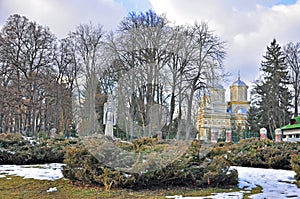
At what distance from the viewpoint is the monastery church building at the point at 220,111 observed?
2217cm

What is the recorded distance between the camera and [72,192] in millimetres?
5980

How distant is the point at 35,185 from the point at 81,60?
17787 mm

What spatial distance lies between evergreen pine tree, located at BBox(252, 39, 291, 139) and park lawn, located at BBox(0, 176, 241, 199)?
73.1 feet

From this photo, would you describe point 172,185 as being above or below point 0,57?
below

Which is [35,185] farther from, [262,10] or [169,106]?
[169,106]

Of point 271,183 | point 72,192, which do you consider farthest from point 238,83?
point 72,192

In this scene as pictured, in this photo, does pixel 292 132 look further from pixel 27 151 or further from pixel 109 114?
pixel 27 151

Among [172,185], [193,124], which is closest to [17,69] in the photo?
[193,124]

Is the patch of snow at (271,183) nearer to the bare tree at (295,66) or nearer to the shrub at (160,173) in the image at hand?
the shrub at (160,173)

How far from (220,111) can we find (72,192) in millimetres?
25032

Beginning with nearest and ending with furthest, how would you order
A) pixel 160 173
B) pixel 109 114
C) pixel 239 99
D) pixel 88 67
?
pixel 160 173 < pixel 109 114 < pixel 88 67 < pixel 239 99

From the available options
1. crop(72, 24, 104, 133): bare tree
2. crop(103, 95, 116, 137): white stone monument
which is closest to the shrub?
crop(103, 95, 116, 137): white stone monument

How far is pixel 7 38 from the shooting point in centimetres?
2120

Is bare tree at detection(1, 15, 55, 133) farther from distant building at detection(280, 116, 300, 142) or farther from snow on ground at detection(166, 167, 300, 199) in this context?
snow on ground at detection(166, 167, 300, 199)
